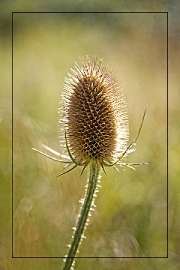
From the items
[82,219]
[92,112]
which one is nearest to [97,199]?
[92,112]

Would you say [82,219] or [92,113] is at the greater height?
[92,113]

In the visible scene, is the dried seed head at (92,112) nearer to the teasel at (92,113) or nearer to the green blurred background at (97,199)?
the teasel at (92,113)

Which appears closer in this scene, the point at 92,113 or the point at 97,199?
the point at 92,113

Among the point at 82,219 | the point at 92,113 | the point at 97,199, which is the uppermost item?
the point at 92,113

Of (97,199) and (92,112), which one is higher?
(92,112)

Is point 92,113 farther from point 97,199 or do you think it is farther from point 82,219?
point 97,199

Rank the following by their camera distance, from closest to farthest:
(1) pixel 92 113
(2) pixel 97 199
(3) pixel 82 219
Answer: (3) pixel 82 219 < (1) pixel 92 113 < (2) pixel 97 199

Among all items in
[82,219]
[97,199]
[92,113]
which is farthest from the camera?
[97,199]

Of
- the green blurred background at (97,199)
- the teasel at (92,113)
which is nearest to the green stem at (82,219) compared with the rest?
the teasel at (92,113)
